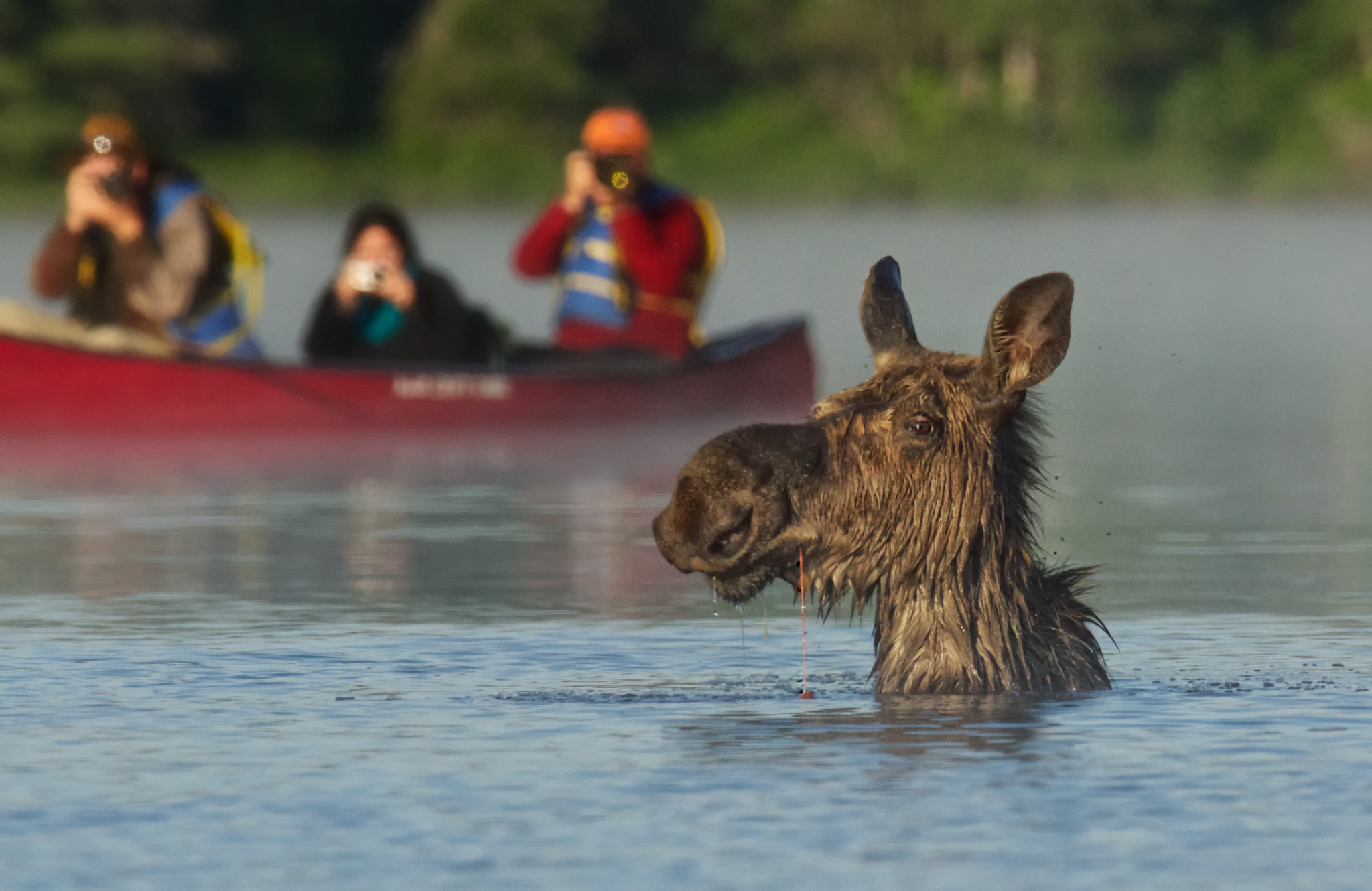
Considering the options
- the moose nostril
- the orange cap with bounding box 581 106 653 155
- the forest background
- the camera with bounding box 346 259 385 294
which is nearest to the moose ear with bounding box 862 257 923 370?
the moose nostril

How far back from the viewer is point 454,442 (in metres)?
18.5

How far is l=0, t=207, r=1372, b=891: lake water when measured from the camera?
6.45 m

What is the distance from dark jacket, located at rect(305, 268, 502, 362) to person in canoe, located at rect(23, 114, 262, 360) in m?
0.46

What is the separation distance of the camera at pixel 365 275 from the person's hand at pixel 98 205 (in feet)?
4.34

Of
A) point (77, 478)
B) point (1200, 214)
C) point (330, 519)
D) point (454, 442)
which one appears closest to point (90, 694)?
point (330, 519)

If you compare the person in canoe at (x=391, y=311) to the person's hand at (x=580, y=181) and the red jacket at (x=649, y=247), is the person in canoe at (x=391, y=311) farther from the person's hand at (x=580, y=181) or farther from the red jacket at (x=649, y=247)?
the person's hand at (x=580, y=181)

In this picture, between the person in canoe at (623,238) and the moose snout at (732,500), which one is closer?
the moose snout at (732,500)

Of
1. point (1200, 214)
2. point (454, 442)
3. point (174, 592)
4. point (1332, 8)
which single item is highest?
point (1332, 8)

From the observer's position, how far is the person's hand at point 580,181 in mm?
18641

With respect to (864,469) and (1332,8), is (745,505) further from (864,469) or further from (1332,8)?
(1332,8)

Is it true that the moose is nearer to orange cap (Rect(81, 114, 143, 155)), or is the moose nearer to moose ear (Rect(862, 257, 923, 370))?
moose ear (Rect(862, 257, 923, 370))

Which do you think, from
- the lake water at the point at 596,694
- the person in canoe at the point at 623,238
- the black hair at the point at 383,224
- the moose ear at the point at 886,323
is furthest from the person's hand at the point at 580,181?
the moose ear at the point at 886,323

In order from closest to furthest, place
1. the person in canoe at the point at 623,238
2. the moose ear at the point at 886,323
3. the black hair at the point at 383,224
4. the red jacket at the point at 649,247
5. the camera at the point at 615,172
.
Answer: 1. the moose ear at the point at 886,323
2. the black hair at the point at 383,224
3. the camera at the point at 615,172
4. the person in canoe at the point at 623,238
5. the red jacket at the point at 649,247

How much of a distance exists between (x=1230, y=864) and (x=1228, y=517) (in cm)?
737
